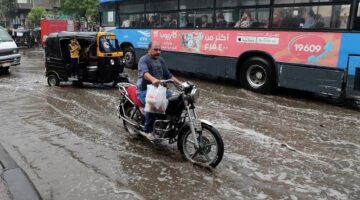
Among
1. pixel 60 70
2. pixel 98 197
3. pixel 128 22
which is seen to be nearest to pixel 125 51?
pixel 128 22

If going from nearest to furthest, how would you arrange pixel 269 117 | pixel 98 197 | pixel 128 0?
Result: pixel 98 197
pixel 269 117
pixel 128 0

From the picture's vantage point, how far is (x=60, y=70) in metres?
11.0

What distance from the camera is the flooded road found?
172 inches

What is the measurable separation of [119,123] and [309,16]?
16.3ft

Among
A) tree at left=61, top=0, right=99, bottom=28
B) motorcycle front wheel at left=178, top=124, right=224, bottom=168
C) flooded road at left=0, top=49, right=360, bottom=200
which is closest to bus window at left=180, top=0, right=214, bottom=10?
flooded road at left=0, top=49, right=360, bottom=200

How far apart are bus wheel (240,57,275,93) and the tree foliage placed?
3247 centimetres

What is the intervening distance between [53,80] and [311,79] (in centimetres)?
713

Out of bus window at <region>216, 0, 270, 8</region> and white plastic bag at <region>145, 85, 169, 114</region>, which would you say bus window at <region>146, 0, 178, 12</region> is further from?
white plastic bag at <region>145, 85, 169, 114</region>

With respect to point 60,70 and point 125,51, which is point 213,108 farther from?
point 125,51

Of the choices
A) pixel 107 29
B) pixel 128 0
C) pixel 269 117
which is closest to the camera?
pixel 269 117

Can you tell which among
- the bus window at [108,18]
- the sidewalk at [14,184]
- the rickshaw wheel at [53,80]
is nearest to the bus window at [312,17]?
the rickshaw wheel at [53,80]

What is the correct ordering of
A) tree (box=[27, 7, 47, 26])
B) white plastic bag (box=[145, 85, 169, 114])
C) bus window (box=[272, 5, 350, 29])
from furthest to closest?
1. tree (box=[27, 7, 47, 26])
2. bus window (box=[272, 5, 350, 29])
3. white plastic bag (box=[145, 85, 169, 114])

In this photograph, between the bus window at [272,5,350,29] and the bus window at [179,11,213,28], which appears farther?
the bus window at [179,11,213,28]

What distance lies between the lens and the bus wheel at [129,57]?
14898mm
